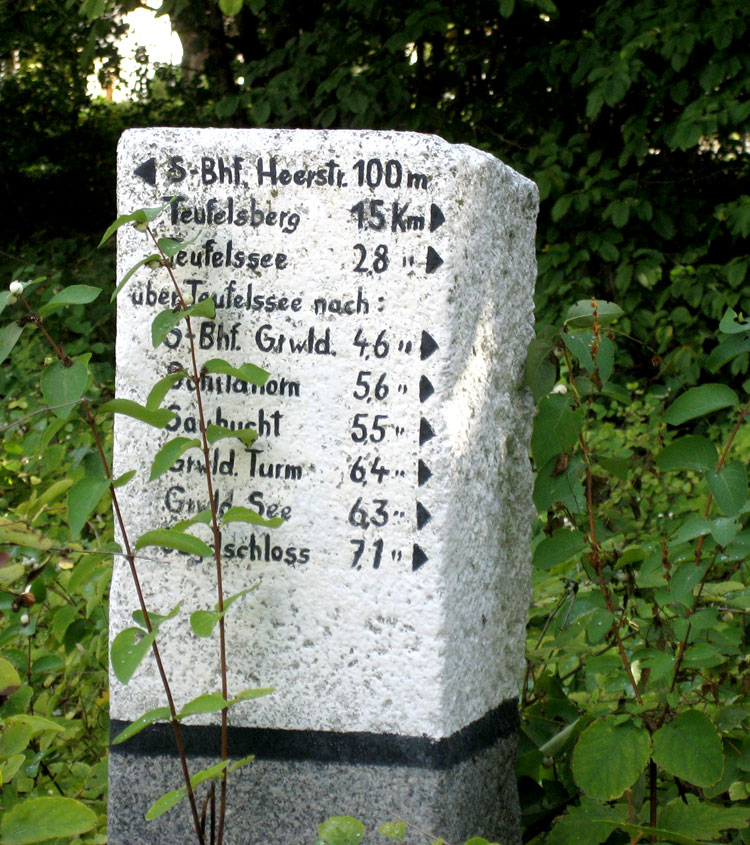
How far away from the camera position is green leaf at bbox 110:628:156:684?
1572mm

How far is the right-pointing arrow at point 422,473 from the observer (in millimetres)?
1789

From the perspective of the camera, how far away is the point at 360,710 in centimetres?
183

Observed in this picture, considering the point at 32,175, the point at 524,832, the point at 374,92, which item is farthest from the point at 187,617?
the point at 32,175

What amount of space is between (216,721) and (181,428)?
1.79 feet

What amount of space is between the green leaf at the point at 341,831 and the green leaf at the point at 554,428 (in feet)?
2.39

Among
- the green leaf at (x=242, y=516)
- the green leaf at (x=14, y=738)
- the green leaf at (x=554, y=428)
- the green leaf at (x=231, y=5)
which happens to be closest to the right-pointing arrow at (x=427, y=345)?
the green leaf at (x=554, y=428)

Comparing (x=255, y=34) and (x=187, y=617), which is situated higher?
(x=255, y=34)

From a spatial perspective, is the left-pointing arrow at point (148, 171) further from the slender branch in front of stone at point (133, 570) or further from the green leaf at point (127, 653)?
the green leaf at point (127, 653)

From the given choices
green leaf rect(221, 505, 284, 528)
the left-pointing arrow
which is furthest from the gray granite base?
the left-pointing arrow

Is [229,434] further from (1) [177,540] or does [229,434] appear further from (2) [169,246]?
(2) [169,246]

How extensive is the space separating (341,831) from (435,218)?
1.01m

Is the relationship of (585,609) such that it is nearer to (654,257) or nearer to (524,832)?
(524,832)

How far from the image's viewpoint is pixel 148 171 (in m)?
1.87

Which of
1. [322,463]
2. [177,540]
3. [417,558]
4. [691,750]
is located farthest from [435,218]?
[691,750]
